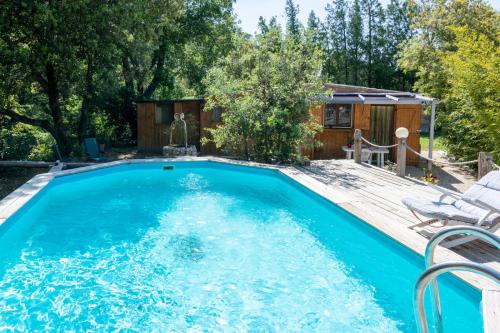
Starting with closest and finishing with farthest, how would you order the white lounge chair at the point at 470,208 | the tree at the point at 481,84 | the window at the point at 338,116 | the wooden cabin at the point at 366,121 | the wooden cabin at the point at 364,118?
the white lounge chair at the point at 470,208, the tree at the point at 481,84, the wooden cabin at the point at 364,118, the wooden cabin at the point at 366,121, the window at the point at 338,116

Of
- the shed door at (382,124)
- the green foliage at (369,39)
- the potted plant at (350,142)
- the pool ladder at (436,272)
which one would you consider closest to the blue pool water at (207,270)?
the pool ladder at (436,272)

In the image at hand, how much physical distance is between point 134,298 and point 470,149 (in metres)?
12.0

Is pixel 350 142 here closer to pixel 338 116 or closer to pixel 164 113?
pixel 338 116

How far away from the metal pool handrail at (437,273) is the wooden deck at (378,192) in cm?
260

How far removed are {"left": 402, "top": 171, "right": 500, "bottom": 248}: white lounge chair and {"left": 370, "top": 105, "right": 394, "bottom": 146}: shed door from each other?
29.2 ft

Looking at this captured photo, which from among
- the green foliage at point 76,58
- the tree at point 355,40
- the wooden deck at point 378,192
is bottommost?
the wooden deck at point 378,192

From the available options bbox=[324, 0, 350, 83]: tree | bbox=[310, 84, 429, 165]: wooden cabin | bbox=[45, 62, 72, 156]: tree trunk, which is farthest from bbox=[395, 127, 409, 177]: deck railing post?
bbox=[324, 0, 350, 83]: tree

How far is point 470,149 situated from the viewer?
1281 centimetres

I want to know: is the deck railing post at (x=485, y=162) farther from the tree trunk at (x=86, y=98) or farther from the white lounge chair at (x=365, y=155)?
the tree trunk at (x=86, y=98)

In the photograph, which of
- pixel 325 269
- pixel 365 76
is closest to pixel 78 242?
pixel 325 269

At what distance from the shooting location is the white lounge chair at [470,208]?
183 inches

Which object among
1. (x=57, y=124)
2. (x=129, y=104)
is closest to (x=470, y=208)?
(x=57, y=124)

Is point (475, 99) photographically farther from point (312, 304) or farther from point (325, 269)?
point (312, 304)

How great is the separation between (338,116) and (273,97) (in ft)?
12.1
